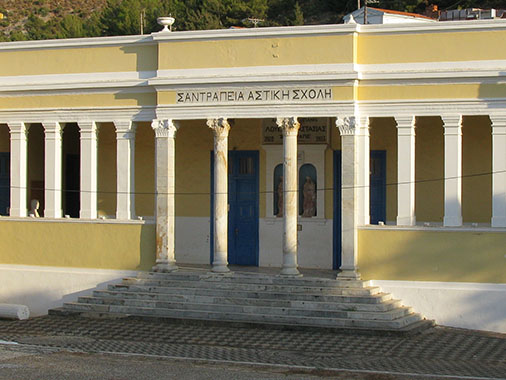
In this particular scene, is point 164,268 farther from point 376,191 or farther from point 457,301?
point 457,301

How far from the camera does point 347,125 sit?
59.1ft

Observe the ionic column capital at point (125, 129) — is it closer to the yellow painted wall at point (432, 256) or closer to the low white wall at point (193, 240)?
the low white wall at point (193, 240)

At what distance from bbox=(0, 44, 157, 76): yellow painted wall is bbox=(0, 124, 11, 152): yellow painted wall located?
81.9 inches

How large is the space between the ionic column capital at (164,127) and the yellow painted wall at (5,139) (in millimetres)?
5093

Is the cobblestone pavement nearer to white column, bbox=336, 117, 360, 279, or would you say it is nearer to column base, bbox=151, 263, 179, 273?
column base, bbox=151, 263, 179, 273

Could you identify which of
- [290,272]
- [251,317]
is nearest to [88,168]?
[290,272]

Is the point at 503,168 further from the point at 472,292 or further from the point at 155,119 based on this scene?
the point at 155,119

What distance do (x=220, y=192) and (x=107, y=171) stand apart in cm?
421

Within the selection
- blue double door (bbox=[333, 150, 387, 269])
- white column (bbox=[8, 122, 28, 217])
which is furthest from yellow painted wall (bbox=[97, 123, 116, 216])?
blue double door (bbox=[333, 150, 387, 269])

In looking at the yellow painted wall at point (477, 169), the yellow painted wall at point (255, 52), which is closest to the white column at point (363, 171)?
the yellow painted wall at point (255, 52)

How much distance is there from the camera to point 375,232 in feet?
59.3

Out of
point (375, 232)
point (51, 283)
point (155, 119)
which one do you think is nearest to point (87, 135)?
point (155, 119)

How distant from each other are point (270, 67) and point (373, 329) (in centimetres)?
561

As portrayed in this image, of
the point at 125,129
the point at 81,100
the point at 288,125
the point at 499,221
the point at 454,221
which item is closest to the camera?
the point at 499,221
